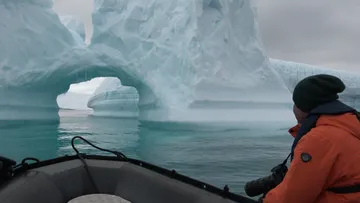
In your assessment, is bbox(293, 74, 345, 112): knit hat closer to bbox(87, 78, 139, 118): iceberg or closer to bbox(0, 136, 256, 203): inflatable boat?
bbox(0, 136, 256, 203): inflatable boat

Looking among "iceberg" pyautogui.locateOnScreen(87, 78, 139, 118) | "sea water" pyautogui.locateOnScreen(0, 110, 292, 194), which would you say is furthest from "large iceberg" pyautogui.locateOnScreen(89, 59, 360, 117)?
"sea water" pyautogui.locateOnScreen(0, 110, 292, 194)

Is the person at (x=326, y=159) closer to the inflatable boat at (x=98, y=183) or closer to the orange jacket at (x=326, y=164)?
the orange jacket at (x=326, y=164)

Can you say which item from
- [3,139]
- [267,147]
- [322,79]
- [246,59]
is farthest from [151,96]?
[322,79]

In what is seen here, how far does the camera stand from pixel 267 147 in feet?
25.1

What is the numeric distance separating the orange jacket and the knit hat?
67 mm

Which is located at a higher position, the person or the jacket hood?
the jacket hood

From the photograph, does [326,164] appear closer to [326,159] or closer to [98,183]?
[326,159]

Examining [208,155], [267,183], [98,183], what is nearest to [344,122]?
[267,183]

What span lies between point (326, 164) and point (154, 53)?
1216 cm

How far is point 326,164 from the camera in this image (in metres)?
0.83

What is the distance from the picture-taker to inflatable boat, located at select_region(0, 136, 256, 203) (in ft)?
5.52

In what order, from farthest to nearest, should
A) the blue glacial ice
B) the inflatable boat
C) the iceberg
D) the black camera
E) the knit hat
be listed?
the iceberg, the blue glacial ice, the inflatable boat, the black camera, the knit hat

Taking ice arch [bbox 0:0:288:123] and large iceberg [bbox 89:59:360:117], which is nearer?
ice arch [bbox 0:0:288:123]

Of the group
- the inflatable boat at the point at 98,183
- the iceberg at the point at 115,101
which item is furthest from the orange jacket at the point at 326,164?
the iceberg at the point at 115,101
